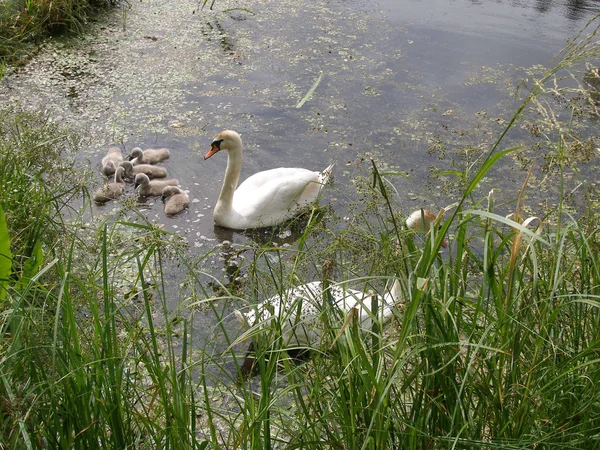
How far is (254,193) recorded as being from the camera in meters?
4.63

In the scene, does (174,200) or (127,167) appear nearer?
(174,200)

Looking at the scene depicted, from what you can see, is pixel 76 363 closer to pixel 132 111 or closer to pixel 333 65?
pixel 132 111

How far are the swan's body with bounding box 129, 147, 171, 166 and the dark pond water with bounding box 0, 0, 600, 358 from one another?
14cm

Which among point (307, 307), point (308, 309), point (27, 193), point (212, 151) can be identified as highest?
point (308, 309)

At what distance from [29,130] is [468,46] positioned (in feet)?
15.2

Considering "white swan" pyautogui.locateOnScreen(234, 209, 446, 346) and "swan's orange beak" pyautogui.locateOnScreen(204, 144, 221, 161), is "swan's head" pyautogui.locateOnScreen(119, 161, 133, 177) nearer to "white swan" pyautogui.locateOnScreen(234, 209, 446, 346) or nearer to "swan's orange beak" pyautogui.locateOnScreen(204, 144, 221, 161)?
"swan's orange beak" pyautogui.locateOnScreen(204, 144, 221, 161)

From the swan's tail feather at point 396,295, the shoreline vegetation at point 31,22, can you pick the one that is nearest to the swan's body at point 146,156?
the shoreline vegetation at point 31,22

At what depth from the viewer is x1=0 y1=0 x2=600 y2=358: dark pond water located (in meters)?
5.16

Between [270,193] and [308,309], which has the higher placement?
[308,309]

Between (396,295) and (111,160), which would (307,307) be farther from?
(111,160)

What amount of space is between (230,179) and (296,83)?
1773 millimetres

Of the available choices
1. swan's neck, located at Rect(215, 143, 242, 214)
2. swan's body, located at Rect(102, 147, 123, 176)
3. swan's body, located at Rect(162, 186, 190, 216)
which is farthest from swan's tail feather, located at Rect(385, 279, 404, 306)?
swan's body, located at Rect(102, 147, 123, 176)

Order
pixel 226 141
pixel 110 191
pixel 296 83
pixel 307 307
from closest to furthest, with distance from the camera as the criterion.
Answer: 1. pixel 307 307
2. pixel 110 191
3. pixel 226 141
4. pixel 296 83

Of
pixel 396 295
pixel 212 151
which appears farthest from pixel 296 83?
pixel 396 295
